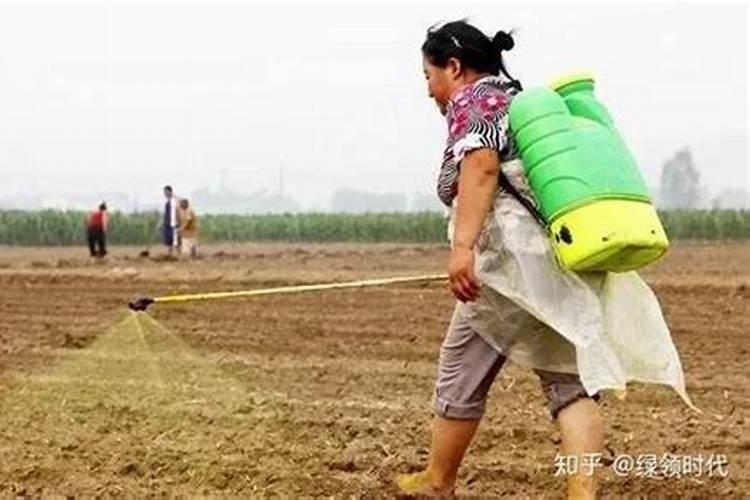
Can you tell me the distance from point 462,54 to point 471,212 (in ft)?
2.14

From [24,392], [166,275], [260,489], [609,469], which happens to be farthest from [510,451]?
[166,275]

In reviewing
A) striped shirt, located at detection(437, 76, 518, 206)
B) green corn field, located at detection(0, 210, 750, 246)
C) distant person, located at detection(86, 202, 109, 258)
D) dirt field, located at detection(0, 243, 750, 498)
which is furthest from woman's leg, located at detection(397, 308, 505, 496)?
green corn field, located at detection(0, 210, 750, 246)

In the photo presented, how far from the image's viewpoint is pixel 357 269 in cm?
2339

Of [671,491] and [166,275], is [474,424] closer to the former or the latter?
[671,491]

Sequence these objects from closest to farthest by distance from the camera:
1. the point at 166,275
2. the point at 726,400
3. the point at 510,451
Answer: the point at 510,451, the point at 726,400, the point at 166,275

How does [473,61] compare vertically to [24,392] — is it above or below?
above

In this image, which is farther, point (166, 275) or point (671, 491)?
point (166, 275)

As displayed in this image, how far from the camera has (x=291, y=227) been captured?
58.4 m

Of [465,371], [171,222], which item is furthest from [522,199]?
[171,222]

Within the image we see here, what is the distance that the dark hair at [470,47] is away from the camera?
207 inches

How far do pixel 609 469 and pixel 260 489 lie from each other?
1.33 m

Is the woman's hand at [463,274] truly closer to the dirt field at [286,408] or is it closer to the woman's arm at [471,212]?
the woman's arm at [471,212]

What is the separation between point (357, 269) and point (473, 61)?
18.2 meters

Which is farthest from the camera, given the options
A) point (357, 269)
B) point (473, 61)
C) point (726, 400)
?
point (357, 269)
